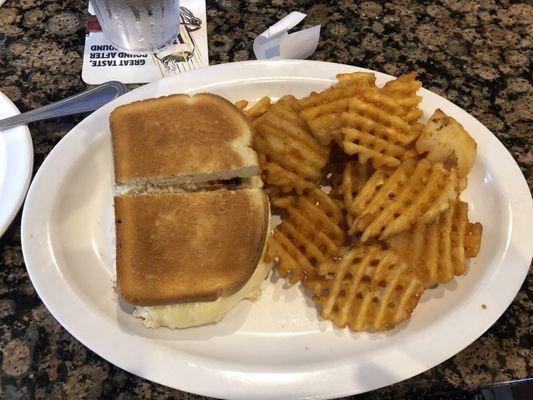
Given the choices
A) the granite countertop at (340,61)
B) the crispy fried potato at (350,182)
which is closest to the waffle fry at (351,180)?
the crispy fried potato at (350,182)

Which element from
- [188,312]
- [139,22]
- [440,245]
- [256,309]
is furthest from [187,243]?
[139,22]

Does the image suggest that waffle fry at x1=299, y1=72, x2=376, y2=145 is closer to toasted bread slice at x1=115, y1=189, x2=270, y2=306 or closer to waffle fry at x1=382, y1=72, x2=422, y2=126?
waffle fry at x1=382, y1=72, x2=422, y2=126

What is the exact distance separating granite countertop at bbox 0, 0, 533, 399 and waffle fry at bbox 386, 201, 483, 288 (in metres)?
0.24

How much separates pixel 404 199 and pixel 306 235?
263 millimetres

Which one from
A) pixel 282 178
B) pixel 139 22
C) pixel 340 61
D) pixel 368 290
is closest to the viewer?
pixel 368 290

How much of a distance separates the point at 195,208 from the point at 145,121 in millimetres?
329

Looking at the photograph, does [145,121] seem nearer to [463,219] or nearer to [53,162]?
[53,162]

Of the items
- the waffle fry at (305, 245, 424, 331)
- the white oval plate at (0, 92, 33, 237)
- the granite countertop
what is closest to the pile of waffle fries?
the waffle fry at (305, 245, 424, 331)

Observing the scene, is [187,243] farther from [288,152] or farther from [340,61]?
[340,61]

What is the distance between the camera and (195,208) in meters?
1.26

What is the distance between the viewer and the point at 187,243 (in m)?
1.21

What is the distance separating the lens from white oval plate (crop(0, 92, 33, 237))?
4.54ft

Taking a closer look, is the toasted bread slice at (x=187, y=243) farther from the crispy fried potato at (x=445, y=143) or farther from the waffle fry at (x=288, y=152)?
the crispy fried potato at (x=445, y=143)

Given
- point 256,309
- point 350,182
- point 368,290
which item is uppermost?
point 350,182
